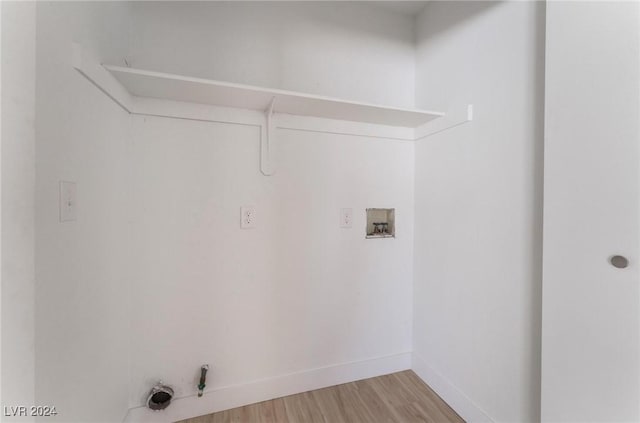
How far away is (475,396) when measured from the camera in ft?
4.46

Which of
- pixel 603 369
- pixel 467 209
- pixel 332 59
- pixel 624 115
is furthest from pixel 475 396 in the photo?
pixel 332 59

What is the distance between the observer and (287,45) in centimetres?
157

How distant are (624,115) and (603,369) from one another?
2.62ft

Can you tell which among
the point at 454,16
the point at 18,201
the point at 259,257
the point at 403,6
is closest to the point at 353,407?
the point at 259,257

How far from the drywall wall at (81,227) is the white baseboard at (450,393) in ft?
5.71

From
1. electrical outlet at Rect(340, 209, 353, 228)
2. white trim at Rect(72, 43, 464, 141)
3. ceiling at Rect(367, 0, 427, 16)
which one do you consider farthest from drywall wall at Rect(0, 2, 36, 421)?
ceiling at Rect(367, 0, 427, 16)

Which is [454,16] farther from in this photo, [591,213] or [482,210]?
[591,213]

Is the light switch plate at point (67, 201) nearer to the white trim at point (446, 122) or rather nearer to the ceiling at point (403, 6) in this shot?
the white trim at point (446, 122)

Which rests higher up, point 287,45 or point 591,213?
point 287,45

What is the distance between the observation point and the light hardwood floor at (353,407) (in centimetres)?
141

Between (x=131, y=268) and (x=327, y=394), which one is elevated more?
(x=131, y=268)

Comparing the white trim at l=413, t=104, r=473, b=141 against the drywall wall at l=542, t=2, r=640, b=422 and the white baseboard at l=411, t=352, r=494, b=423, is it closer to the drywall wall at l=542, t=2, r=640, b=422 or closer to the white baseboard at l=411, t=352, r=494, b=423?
the drywall wall at l=542, t=2, r=640, b=422

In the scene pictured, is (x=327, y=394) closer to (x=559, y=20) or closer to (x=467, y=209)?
(x=467, y=209)

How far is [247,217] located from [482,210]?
128 cm
